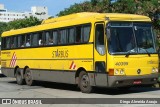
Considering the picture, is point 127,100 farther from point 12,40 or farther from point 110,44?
point 12,40

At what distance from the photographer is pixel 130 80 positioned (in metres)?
15.8

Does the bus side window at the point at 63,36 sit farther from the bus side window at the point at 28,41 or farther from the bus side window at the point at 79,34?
the bus side window at the point at 28,41

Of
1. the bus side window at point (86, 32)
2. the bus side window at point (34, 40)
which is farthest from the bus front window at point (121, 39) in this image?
the bus side window at point (34, 40)

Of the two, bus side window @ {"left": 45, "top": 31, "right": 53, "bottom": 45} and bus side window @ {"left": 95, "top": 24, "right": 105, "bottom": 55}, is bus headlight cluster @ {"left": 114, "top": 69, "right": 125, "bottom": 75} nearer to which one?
bus side window @ {"left": 95, "top": 24, "right": 105, "bottom": 55}

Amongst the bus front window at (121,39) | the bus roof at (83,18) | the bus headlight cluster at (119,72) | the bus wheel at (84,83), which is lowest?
the bus wheel at (84,83)

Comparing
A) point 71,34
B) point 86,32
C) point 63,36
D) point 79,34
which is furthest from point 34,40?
point 86,32

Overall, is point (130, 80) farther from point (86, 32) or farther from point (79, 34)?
point (79, 34)

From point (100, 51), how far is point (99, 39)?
1.52ft

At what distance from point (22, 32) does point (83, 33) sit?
7184 millimetres

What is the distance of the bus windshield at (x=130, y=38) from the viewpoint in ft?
51.8

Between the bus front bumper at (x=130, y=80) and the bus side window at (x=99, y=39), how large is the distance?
1.11 metres

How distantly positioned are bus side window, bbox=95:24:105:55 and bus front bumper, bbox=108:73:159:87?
1.11 metres

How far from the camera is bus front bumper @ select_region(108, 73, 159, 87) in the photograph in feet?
50.9

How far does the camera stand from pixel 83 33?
1736cm
